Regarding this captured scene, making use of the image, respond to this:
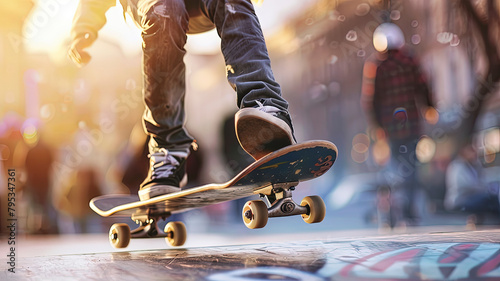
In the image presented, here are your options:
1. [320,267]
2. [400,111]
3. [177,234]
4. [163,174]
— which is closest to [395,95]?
[400,111]

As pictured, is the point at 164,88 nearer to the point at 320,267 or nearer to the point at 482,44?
the point at 320,267

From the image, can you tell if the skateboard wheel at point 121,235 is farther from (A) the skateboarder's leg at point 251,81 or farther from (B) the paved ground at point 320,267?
(A) the skateboarder's leg at point 251,81

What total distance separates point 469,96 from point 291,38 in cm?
189

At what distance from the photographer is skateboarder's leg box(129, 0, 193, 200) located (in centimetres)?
163

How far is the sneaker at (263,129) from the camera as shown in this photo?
1.19m

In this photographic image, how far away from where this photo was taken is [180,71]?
1.77m

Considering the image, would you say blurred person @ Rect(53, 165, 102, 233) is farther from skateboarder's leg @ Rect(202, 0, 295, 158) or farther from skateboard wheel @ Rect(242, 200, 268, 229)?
skateboard wheel @ Rect(242, 200, 268, 229)

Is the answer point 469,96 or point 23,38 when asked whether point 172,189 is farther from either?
point 469,96

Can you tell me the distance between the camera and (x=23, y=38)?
3.37m

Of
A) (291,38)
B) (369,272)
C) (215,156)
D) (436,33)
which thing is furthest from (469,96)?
(369,272)

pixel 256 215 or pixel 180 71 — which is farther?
pixel 180 71

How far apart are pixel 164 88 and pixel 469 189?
3462 millimetres

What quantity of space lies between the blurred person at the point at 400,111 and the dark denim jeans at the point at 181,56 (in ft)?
7.91

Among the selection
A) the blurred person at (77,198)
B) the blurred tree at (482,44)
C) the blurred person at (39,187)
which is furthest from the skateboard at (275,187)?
the blurred tree at (482,44)
